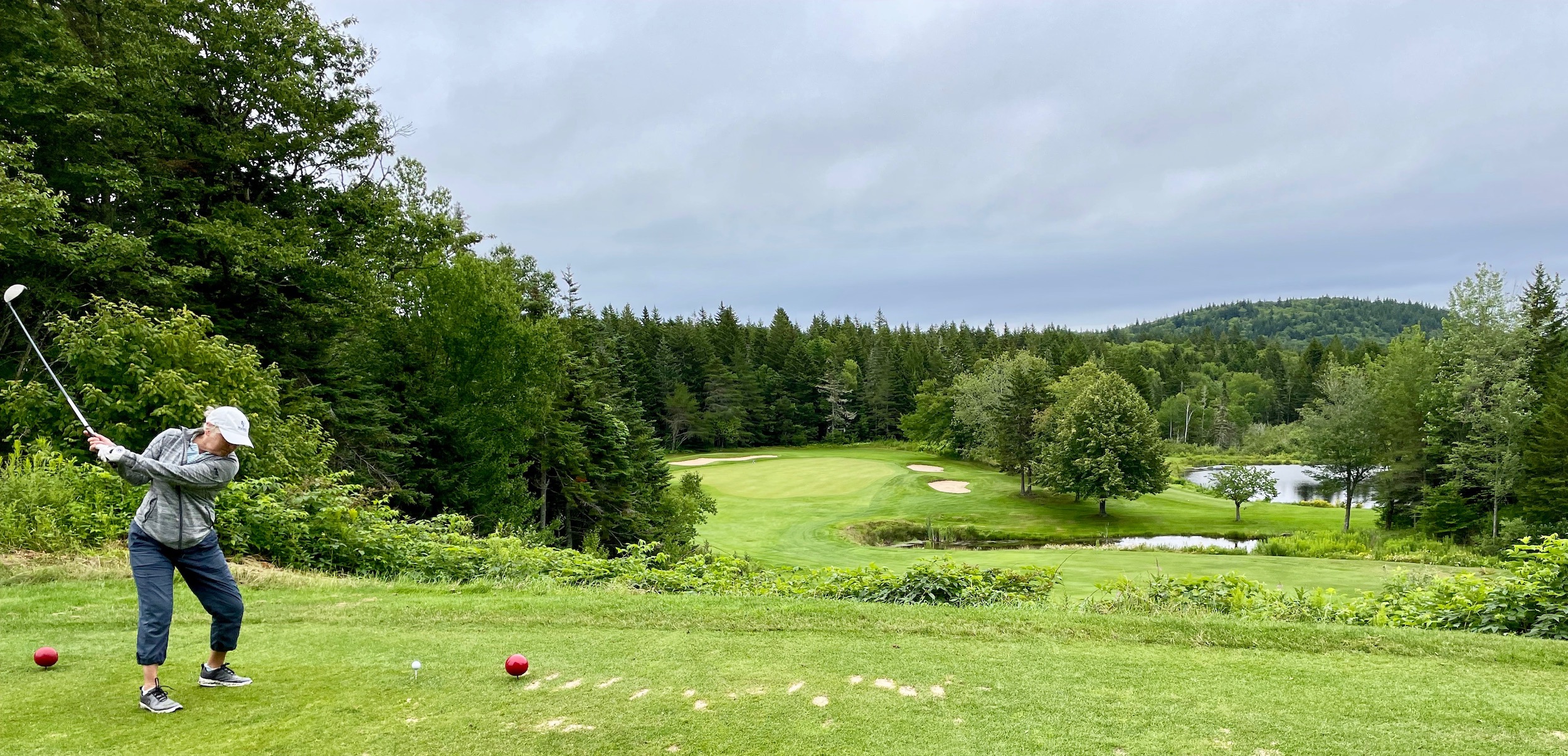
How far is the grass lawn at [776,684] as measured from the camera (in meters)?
3.85

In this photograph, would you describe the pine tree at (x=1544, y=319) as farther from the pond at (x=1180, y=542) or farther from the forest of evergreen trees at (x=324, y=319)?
the pond at (x=1180, y=542)

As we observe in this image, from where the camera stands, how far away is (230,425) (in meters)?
4.39

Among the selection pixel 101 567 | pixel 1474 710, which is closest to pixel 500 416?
pixel 101 567

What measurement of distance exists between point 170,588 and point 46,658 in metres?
1.40

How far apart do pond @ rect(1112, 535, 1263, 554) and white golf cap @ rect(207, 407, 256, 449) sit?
31.3 metres

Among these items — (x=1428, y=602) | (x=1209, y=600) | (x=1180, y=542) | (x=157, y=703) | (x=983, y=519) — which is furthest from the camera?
(x=983, y=519)

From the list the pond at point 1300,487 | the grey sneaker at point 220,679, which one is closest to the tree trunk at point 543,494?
the grey sneaker at point 220,679

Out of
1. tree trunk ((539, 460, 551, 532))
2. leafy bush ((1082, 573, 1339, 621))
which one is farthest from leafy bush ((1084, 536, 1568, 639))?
tree trunk ((539, 460, 551, 532))

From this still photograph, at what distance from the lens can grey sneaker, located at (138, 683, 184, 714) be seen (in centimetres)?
418

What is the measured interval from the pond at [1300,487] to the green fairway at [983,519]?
5.54 ft

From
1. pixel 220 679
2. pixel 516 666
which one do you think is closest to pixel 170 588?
pixel 220 679

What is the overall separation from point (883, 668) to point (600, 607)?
11.1 feet

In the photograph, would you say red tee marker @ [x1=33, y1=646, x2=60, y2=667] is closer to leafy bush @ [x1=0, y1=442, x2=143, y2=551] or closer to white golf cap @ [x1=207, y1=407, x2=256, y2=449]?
white golf cap @ [x1=207, y1=407, x2=256, y2=449]

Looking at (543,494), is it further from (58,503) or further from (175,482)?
(175,482)
